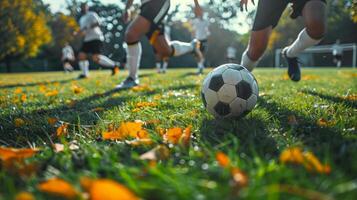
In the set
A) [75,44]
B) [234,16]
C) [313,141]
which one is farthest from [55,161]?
[234,16]

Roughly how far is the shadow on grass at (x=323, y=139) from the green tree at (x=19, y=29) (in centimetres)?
2727

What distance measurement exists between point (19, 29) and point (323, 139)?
3020 cm

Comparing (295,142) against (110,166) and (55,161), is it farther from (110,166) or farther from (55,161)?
(55,161)

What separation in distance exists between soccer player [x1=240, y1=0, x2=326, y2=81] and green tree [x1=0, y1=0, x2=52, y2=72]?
85.3 feet

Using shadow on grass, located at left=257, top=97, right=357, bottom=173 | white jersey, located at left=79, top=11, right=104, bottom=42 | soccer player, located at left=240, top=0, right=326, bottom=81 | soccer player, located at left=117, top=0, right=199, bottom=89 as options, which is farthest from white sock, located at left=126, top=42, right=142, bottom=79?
white jersey, located at left=79, top=11, right=104, bottom=42

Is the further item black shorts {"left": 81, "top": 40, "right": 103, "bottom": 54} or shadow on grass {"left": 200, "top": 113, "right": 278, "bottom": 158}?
black shorts {"left": 81, "top": 40, "right": 103, "bottom": 54}

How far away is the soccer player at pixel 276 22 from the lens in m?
3.28

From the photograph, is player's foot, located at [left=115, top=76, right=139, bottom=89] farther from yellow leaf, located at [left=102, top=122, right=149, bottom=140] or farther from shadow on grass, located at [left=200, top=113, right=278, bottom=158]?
yellow leaf, located at [left=102, top=122, right=149, bottom=140]

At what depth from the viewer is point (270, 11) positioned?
3.46 metres

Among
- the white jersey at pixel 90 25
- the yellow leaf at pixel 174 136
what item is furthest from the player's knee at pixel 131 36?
the white jersey at pixel 90 25

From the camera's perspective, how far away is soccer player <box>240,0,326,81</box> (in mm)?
3275

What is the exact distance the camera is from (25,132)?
85.4 inches

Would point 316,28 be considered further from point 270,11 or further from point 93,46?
point 93,46

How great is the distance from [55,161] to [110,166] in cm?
31
